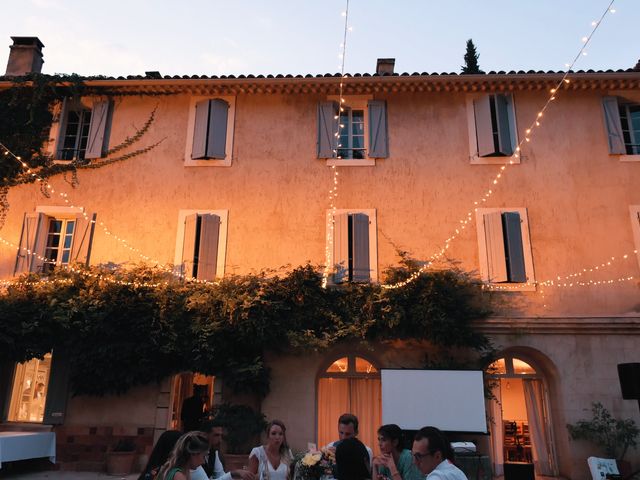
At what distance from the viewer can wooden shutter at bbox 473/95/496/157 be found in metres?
11.6

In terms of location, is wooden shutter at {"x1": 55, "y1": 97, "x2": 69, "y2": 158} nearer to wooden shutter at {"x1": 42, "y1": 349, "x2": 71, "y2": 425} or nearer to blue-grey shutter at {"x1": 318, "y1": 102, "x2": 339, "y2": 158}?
wooden shutter at {"x1": 42, "y1": 349, "x2": 71, "y2": 425}

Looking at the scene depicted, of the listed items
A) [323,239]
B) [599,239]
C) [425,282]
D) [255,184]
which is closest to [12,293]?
[255,184]

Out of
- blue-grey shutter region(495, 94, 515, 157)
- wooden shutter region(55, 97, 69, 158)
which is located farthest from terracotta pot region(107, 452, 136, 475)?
blue-grey shutter region(495, 94, 515, 157)

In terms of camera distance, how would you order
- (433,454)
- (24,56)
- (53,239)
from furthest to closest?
1. (24,56)
2. (53,239)
3. (433,454)

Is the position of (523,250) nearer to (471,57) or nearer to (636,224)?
(636,224)

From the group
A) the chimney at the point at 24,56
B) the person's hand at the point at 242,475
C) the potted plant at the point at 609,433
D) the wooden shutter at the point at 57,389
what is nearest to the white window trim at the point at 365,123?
the potted plant at the point at 609,433

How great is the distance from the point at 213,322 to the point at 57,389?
3224 mm

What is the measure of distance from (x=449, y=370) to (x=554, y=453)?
8.93ft

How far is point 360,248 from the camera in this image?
1114 centimetres

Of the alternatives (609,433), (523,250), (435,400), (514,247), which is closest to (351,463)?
(435,400)

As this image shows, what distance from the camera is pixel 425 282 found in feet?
34.2

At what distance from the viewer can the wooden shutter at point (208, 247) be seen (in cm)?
1102

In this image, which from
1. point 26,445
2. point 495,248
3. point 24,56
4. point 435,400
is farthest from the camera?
point 24,56

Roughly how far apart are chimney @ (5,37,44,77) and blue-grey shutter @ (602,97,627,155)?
12642 mm
